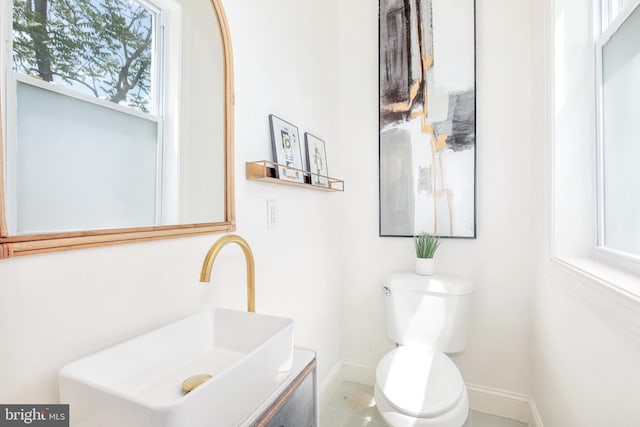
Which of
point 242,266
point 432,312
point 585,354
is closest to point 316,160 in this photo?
point 242,266

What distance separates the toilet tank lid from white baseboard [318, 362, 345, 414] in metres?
0.67

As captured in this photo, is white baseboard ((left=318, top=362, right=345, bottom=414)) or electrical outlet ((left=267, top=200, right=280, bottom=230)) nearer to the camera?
electrical outlet ((left=267, top=200, right=280, bottom=230))

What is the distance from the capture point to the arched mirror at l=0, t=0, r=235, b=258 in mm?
552

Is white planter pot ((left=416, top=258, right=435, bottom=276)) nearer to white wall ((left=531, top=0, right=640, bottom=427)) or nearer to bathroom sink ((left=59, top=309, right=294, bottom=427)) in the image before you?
white wall ((left=531, top=0, right=640, bottom=427))

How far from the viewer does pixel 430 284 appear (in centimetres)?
160

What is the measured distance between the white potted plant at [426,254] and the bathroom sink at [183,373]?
1.14 metres

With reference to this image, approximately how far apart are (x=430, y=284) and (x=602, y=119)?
98 centimetres

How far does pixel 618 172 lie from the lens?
102cm

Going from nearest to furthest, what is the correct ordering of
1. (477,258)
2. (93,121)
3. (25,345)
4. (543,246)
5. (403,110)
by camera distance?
(25,345), (93,121), (543,246), (477,258), (403,110)

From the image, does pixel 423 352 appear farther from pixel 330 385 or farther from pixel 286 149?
pixel 286 149

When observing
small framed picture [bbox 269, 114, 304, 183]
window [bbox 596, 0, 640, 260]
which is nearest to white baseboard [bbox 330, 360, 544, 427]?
window [bbox 596, 0, 640, 260]

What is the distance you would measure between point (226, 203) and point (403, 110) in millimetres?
1308

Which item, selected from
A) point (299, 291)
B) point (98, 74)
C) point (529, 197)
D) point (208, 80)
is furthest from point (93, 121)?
point (529, 197)

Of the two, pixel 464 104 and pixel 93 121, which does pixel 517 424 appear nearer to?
pixel 464 104
